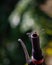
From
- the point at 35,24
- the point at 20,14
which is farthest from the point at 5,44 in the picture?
the point at 35,24

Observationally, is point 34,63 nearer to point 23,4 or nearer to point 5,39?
point 23,4

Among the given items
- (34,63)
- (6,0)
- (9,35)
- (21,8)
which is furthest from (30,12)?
(34,63)

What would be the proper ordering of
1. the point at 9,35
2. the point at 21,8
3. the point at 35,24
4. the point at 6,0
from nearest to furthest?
1. the point at 35,24
2. the point at 21,8
3. the point at 9,35
4. the point at 6,0

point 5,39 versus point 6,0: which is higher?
point 6,0

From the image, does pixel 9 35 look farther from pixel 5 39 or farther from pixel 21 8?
pixel 21 8

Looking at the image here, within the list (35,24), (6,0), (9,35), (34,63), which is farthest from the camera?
(6,0)

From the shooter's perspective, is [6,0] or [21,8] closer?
[21,8]

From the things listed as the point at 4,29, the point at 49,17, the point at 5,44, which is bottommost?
the point at 5,44
